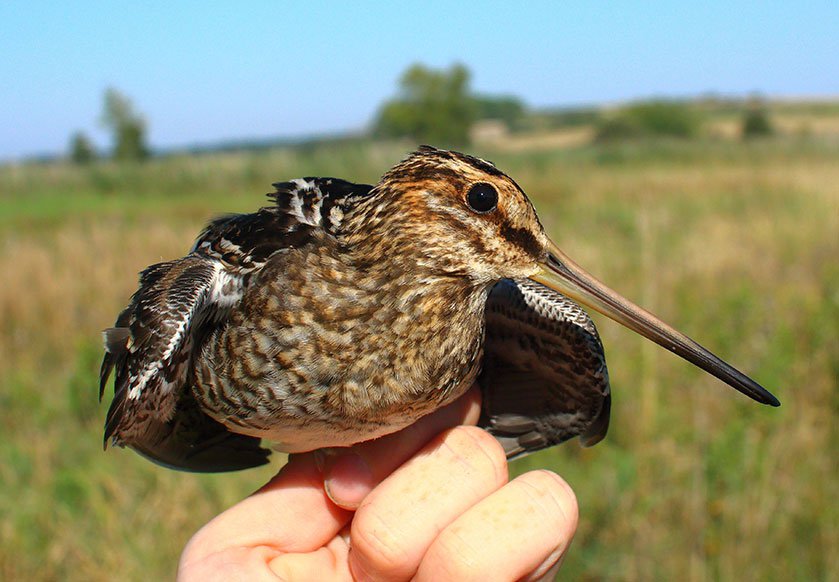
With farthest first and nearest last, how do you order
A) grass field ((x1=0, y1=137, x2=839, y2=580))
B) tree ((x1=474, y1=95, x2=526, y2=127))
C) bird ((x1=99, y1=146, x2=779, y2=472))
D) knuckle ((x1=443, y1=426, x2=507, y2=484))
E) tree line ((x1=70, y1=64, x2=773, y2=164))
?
tree ((x1=474, y1=95, x2=526, y2=127)), tree line ((x1=70, y1=64, x2=773, y2=164)), grass field ((x1=0, y1=137, x2=839, y2=580)), knuckle ((x1=443, y1=426, x2=507, y2=484)), bird ((x1=99, y1=146, x2=779, y2=472))

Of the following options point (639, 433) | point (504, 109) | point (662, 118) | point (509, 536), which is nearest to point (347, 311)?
point (509, 536)

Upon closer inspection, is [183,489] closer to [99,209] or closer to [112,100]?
[99,209]

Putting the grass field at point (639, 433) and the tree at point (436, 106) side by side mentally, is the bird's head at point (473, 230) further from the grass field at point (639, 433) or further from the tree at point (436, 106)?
the tree at point (436, 106)

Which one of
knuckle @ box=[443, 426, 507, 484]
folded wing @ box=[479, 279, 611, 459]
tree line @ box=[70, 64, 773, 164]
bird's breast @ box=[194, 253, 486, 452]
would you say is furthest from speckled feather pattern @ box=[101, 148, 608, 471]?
tree line @ box=[70, 64, 773, 164]

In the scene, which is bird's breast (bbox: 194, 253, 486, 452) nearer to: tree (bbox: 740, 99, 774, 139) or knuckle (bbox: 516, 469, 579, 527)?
knuckle (bbox: 516, 469, 579, 527)

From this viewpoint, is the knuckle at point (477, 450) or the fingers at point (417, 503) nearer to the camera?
the fingers at point (417, 503)

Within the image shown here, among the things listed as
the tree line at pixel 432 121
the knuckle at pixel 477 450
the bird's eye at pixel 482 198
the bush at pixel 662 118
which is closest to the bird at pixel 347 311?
the bird's eye at pixel 482 198

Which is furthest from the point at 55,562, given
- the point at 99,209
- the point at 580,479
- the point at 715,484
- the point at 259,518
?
the point at 99,209

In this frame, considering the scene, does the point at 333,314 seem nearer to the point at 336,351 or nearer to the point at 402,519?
the point at 336,351
